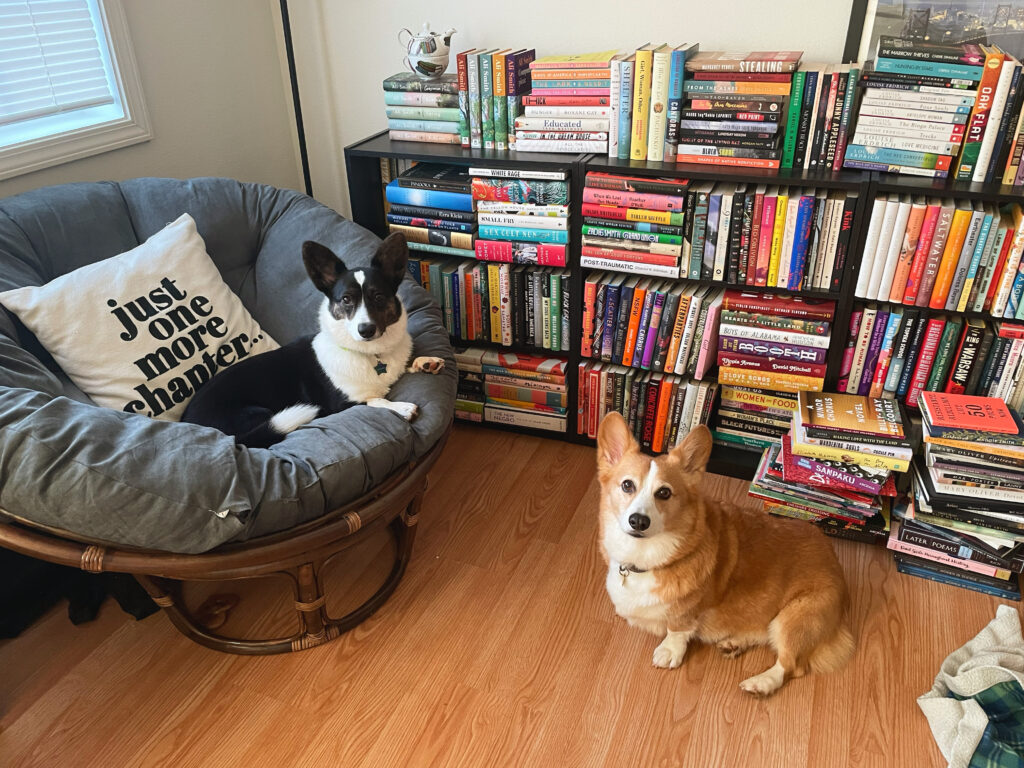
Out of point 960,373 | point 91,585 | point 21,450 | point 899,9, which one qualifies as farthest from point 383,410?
point 899,9

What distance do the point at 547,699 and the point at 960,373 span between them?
1.41 meters

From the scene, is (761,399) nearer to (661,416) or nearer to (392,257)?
(661,416)

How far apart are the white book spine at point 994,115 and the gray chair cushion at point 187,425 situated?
144 centimetres

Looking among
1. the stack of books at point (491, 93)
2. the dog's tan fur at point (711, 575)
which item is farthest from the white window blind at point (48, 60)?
the dog's tan fur at point (711, 575)

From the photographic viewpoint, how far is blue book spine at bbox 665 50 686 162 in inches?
77.0

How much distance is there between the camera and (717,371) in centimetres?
233

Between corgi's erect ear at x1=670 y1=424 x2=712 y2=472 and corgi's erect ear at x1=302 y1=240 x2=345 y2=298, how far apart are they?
933 mm

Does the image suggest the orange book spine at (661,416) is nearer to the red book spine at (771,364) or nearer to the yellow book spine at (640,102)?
the red book spine at (771,364)

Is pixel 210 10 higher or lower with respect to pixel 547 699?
higher

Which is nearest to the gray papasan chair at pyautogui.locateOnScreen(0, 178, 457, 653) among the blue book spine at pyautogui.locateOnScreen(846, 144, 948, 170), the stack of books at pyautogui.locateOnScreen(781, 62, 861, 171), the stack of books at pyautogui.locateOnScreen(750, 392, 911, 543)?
the stack of books at pyautogui.locateOnScreen(750, 392, 911, 543)

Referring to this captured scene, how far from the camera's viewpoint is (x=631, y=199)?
2092 millimetres

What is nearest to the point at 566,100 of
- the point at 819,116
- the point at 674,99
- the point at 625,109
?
the point at 625,109

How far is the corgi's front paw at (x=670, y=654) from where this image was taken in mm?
1709

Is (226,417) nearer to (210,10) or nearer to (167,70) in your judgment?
(167,70)
